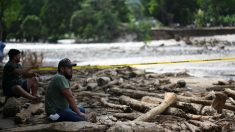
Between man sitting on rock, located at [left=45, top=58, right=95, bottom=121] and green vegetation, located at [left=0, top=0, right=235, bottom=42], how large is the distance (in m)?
48.9

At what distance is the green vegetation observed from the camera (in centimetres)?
5938

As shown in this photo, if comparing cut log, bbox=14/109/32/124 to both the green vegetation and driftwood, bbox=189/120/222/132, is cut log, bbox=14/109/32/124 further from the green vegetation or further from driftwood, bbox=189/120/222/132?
the green vegetation

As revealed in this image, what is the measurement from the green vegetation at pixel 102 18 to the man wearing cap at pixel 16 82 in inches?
1815

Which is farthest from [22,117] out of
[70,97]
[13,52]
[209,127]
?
[209,127]

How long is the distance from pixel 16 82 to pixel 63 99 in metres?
2.81

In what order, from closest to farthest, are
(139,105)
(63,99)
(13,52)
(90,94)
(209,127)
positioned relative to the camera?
(209,127)
(63,99)
(139,105)
(13,52)
(90,94)

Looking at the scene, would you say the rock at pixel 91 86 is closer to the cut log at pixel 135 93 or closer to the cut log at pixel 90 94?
the cut log at pixel 90 94

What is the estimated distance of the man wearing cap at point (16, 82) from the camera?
9938 millimetres

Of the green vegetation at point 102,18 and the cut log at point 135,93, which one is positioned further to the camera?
the green vegetation at point 102,18

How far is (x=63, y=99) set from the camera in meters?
7.73

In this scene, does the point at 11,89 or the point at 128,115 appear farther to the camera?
the point at 11,89

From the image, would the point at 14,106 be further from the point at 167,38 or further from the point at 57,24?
the point at 57,24

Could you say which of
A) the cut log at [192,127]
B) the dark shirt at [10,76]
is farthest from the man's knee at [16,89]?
the cut log at [192,127]

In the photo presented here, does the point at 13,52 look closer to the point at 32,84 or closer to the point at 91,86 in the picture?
the point at 32,84
